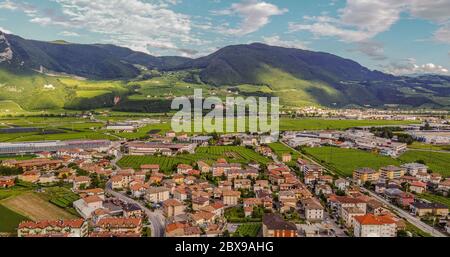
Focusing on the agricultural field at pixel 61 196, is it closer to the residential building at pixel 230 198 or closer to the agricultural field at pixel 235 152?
the residential building at pixel 230 198

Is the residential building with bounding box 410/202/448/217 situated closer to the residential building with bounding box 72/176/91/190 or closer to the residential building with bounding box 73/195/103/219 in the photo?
the residential building with bounding box 73/195/103/219

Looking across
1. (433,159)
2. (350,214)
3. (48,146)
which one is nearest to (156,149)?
(48,146)

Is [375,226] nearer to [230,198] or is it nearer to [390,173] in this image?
[230,198]

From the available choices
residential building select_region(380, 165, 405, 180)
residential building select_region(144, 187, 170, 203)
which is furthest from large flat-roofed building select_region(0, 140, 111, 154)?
residential building select_region(380, 165, 405, 180)

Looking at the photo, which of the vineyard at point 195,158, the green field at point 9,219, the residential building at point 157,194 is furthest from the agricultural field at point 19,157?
the residential building at point 157,194
